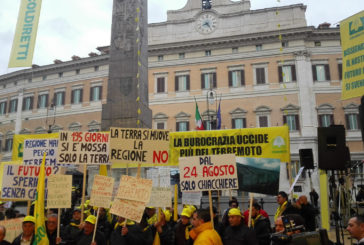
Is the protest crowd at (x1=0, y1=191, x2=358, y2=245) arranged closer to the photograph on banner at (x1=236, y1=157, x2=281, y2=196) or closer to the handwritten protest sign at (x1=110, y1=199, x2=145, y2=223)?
the handwritten protest sign at (x1=110, y1=199, x2=145, y2=223)

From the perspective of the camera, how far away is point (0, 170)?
24.1ft

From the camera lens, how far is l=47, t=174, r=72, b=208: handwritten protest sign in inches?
194

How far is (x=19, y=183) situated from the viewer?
5.48 meters

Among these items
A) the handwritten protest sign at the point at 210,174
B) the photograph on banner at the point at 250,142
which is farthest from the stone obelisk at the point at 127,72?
the handwritten protest sign at the point at 210,174

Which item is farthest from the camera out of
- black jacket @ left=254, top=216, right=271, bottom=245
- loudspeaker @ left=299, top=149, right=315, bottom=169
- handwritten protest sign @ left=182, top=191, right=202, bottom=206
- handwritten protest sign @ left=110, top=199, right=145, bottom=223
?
loudspeaker @ left=299, top=149, right=315, bottom=169

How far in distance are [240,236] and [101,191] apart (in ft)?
7.16

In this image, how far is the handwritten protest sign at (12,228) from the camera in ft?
15.1

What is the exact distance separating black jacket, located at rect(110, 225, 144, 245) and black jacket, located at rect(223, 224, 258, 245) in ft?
4.19

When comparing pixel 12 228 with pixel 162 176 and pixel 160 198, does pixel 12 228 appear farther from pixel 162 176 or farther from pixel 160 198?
pixel 162 176

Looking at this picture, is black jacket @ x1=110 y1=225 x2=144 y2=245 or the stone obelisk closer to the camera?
black jacket @ x1=110 y1=225 x2=144 y2=245

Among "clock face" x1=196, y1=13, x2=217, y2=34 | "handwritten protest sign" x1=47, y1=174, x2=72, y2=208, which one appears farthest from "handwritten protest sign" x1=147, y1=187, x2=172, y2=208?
"clock face" x1=196, y1=13, x2=217, y2=34

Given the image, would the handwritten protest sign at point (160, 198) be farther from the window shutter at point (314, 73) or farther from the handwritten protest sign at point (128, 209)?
the window shutter at point (314, 73)

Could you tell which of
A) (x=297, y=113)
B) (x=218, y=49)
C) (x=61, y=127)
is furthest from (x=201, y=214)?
(x=61, y=127)

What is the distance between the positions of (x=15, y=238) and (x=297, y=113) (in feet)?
78.8
